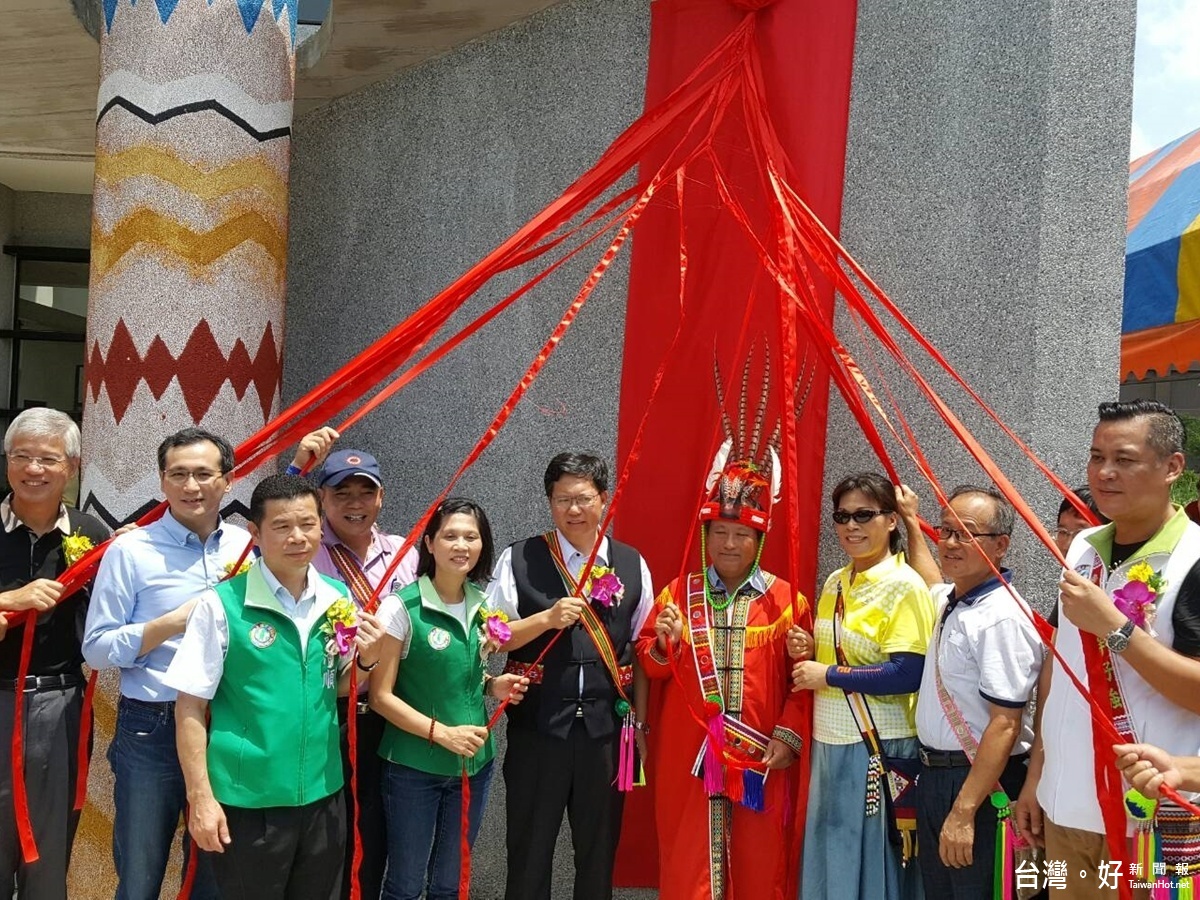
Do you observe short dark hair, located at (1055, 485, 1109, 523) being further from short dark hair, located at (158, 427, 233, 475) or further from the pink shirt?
short dark hair, located at (158, 427, 233, 475)

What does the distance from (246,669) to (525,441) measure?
5.60ft

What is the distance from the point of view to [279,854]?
2.46m

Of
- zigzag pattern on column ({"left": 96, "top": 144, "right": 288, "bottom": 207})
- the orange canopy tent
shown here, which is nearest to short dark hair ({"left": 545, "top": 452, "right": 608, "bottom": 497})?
zigzag pattern on column ({"left": 96, "top": 144, "right": 288, "bottom": 207})

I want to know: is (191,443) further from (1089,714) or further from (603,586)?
(1089,714)

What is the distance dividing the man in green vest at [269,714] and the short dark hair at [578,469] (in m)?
0.76

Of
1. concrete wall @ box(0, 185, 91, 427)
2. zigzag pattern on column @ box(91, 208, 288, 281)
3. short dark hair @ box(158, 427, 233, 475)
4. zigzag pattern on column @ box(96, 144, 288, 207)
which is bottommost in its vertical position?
short dark hair @ box(158, 427, 233, 475)

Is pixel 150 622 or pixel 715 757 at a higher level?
pixel 150 622

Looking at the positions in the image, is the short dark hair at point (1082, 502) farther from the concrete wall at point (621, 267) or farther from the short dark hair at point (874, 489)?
the short dark hair at point (874, 489)

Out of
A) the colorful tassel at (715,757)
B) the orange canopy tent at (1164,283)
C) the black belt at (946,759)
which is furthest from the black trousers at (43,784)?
the orange canopy tent at (1164,283)

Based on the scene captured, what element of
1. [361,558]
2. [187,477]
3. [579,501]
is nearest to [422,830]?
[361,558]

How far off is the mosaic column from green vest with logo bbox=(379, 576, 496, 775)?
4.30ft

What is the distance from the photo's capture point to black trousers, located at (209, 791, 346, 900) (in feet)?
8.02

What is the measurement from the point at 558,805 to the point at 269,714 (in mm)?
931

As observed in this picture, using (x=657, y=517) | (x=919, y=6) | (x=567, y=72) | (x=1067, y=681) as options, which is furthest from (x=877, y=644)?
(x=567, y=72)
